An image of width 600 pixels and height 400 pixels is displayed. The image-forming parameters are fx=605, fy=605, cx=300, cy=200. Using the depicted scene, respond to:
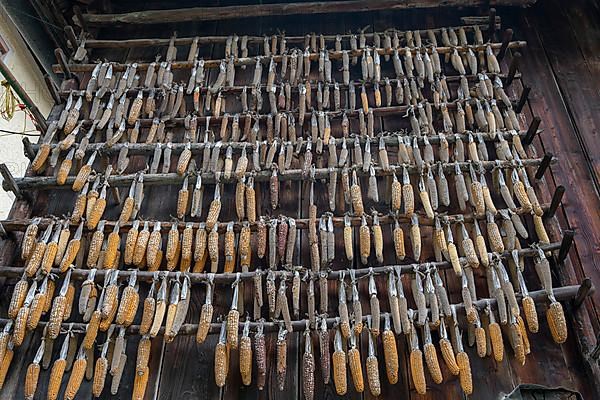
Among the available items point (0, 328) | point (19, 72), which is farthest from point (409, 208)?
point (19, 72)

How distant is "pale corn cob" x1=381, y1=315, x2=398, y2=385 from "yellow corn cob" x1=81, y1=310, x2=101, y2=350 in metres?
1.82

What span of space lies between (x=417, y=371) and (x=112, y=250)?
2.18m

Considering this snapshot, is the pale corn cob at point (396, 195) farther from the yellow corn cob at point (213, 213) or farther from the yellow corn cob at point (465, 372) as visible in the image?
the yellow corn cob at point (213, 213)

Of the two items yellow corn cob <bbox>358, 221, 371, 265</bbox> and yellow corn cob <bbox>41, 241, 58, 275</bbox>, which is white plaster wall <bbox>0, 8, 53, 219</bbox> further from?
yellow corn cob <bbox>358, 221, 371, 265</bbox>

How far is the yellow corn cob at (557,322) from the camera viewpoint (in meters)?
3.74

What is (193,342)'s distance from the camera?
4.12 metres

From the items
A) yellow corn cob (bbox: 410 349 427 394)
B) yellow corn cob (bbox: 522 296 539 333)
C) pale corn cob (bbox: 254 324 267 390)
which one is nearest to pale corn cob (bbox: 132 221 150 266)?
pale corn cob (bbox: 254 324 267 390)

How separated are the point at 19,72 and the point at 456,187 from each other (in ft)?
21.4

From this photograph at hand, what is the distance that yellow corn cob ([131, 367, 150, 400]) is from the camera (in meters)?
3.70

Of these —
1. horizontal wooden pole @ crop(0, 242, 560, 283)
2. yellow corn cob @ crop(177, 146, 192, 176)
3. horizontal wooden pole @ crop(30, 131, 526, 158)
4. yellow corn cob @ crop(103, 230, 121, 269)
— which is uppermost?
horizontal wooden pole @ crop(30, 131, 526, 158)

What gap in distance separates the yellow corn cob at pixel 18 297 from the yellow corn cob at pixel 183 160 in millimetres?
1345

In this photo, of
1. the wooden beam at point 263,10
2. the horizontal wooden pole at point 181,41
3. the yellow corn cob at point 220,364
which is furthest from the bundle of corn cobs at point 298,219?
the wooden beam at point 263,10

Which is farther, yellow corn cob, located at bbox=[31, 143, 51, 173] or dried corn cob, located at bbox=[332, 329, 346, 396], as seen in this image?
yellow corn cob, located at bbox=[31, 143, 51, 173]

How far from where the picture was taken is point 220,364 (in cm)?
367
